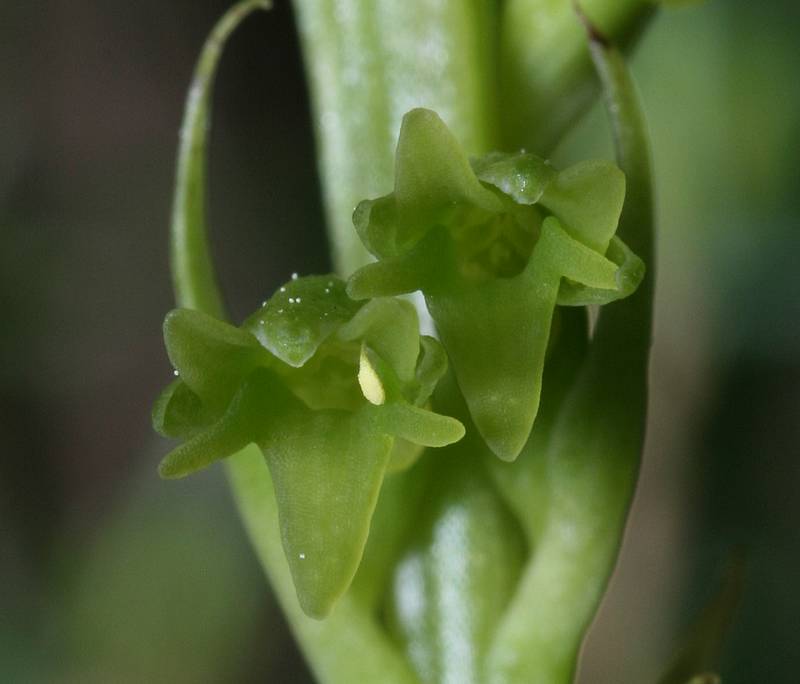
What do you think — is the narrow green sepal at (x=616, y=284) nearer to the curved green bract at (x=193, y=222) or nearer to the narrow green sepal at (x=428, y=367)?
the narrow green sepal at (x=428, y=367)

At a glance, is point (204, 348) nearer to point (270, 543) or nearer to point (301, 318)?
point (301, 318)

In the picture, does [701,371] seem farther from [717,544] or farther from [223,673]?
[223,673]

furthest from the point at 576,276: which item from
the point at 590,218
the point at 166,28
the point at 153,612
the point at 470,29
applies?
the point at 166,28

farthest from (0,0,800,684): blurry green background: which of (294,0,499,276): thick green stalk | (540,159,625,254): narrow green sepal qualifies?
(540,159,625,254): narrow green sepal

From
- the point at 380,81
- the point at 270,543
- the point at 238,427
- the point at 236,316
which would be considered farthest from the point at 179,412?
the point at 236,316

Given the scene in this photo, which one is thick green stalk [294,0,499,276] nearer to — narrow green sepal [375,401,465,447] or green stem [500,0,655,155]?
green stem [500,0,655,155]
